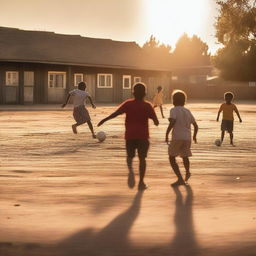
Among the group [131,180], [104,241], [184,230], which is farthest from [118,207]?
[131,180]

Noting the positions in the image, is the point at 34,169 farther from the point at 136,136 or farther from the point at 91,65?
the point at 91,65

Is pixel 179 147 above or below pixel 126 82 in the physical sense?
below

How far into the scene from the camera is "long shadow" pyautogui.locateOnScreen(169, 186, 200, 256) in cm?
602

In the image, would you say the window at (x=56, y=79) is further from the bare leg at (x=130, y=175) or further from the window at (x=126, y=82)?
the bare leg at (x=130, y=175)

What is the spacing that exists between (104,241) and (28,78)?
46.1 m

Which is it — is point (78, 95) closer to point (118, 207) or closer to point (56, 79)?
point (118, 207)

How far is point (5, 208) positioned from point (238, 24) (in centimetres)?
4414

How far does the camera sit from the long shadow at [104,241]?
5.96 m

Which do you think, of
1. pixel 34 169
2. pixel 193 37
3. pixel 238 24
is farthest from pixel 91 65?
pixel 193 37

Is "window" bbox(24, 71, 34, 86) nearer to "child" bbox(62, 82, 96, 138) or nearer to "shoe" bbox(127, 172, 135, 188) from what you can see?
"child" bbox(62, 82, 96, 138)

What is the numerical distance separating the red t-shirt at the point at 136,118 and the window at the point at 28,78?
138 feet

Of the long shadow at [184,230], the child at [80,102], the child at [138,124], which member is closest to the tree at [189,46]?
the child at [80,102]

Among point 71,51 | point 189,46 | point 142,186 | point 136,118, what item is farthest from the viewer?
point 189,46

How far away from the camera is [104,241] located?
20.8 ft
